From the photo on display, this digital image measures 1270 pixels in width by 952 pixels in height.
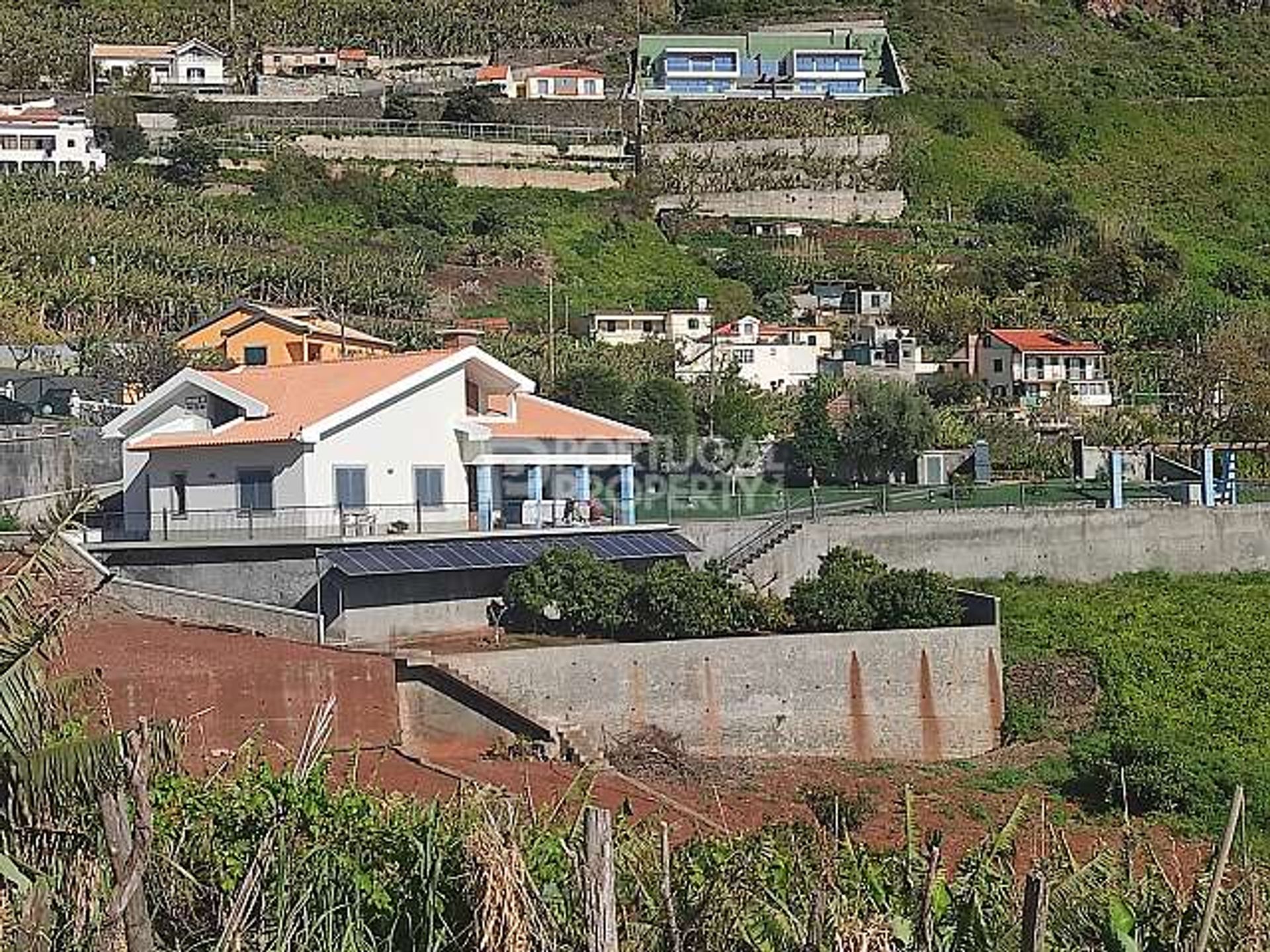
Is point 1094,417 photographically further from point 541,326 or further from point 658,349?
point 541,326

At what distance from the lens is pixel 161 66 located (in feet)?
277

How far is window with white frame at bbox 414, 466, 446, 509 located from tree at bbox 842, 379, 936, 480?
14131 mm

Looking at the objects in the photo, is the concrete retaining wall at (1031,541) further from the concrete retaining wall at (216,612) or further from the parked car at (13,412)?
→ the parked car at (13,412)

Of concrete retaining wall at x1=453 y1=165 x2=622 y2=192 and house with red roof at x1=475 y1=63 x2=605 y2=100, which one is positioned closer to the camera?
concrete retaining wall at x1=453 y1=165 x2=622 y2=192

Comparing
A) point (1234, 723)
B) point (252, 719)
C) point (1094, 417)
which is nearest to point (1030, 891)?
point (252, 719)

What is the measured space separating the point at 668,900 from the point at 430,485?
2109 centimetres

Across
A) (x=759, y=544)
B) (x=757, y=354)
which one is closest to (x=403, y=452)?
(x=759, y=544)

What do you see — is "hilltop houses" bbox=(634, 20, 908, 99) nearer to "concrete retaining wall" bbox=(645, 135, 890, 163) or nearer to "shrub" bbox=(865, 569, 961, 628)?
"concrete retaining wall" bbox=(645, 135, 890, 163)

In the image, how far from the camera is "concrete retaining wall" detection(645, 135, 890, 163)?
74.1 metres

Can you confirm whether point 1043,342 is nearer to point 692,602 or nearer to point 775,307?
point 775,307

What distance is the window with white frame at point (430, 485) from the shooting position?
30.9 metres

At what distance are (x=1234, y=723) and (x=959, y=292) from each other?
114 ft

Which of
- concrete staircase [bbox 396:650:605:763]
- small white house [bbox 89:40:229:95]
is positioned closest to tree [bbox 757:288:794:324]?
small white house [bbox 89:40:229:95]

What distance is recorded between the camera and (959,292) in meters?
62.2
